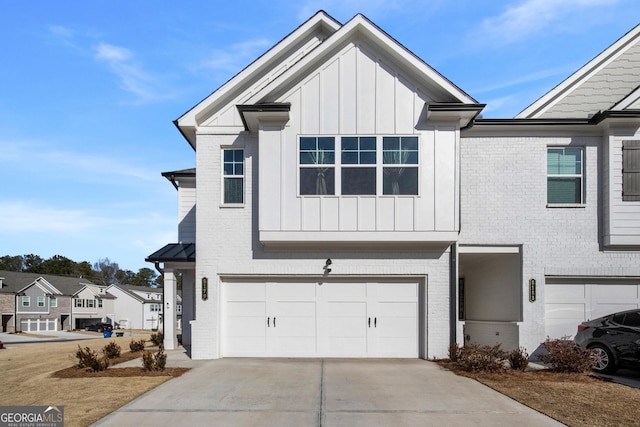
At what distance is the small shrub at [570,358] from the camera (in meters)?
11.1

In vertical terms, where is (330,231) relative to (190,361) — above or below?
above

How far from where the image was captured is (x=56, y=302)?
64.1 metres

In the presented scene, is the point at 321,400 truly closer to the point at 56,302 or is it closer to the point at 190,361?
the point at 190,361

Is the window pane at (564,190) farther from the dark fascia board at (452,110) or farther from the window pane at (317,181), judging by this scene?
the window pane at (317,181)

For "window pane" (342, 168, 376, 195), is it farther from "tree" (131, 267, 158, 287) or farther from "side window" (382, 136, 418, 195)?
"tree" (131, 267, 158, 287)

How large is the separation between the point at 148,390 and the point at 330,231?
19.2 feet

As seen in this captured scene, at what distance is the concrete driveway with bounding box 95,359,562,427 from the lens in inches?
302

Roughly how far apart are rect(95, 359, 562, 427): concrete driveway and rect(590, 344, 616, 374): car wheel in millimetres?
3282

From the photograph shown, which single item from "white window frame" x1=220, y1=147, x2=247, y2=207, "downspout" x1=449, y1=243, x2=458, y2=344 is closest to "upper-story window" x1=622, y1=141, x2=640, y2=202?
"downspout" x1=449, y1=243, x2=458, y2=344

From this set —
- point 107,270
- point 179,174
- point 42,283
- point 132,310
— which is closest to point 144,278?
point 107,270

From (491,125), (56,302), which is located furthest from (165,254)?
(56,302)

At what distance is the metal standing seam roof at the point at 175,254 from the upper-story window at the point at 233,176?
266cm

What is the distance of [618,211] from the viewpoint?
545 inches

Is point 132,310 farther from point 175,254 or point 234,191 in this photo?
point 234,191
